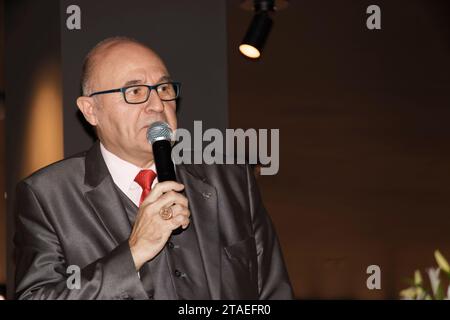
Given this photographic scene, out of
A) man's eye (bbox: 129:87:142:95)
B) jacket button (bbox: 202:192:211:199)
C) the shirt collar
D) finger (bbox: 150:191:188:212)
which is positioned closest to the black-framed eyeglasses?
man's eye (bbox: 129:87:142:95)

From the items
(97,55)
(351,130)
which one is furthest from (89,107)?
(351,130)

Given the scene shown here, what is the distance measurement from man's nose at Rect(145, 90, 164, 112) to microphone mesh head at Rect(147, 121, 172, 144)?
89 millimetres

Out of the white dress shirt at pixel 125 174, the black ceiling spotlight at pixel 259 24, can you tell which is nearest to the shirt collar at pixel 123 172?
the white dress shirt at pixel 125 174

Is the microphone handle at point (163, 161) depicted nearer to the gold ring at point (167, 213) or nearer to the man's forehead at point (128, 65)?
the gold ring at point (167, 213)

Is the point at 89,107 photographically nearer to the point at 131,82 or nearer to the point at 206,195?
the point at 131,82

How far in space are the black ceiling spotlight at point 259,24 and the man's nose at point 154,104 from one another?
1015mm

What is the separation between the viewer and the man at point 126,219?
79.0 inches

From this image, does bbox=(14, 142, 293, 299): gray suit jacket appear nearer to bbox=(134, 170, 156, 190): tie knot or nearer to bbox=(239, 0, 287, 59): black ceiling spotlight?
bbox=(134, 170, 156, 190): tie knot

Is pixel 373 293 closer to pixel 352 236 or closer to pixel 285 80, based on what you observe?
pixel 352 236

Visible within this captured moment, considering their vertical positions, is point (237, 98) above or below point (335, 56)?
below

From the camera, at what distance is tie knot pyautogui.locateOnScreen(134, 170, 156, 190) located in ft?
7.07

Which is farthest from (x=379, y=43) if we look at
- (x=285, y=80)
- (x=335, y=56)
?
(x=285, y=80)

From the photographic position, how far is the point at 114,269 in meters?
1.88

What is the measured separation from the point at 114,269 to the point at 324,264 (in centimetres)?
498
